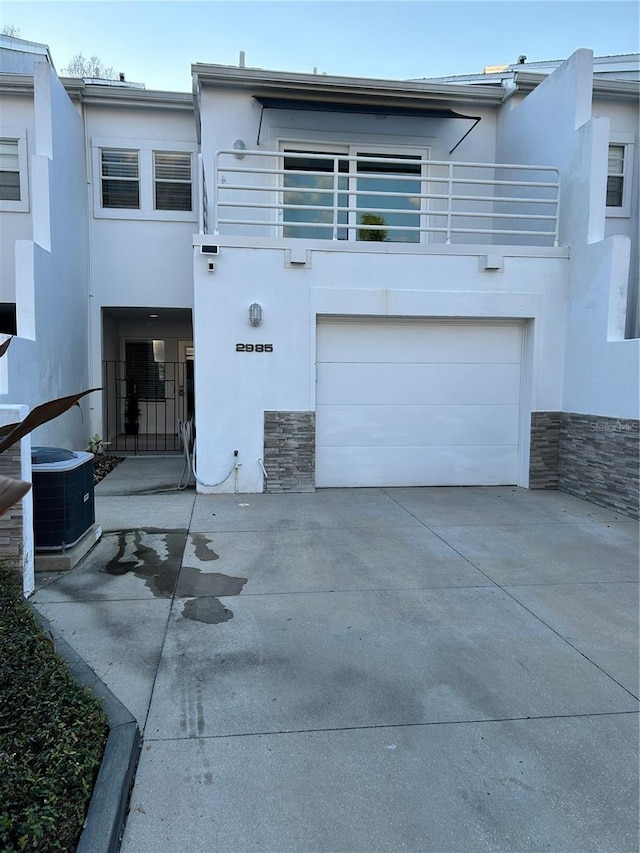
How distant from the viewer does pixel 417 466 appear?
28.6 ft

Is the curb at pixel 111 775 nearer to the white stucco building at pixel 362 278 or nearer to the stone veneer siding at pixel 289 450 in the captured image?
the white stucco building at pixel 362 278

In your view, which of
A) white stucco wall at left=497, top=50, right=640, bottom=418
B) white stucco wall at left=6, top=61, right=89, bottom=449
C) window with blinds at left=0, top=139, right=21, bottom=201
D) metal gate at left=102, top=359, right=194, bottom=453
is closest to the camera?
white stucco wall at left=497, top=50, right=640, bottom=418

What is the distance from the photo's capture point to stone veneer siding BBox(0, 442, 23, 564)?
166 inches

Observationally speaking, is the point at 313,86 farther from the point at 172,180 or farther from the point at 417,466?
the point at 417,466

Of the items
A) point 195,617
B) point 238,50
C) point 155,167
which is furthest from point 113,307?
point 195,617

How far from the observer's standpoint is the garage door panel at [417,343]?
329 inches

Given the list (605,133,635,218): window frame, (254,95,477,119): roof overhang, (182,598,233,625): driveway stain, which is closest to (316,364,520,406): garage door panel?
(182,598,233,625): driveway stain

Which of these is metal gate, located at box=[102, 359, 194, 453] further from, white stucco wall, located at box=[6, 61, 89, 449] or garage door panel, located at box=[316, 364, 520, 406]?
garage door panel, located at box=[316, 364, 520, 406]

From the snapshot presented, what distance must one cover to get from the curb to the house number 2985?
208 inches

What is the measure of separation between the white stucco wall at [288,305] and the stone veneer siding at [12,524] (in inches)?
148

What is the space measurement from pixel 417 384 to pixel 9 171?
28.7 ft

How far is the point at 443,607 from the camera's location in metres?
4.34

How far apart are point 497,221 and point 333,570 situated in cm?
850

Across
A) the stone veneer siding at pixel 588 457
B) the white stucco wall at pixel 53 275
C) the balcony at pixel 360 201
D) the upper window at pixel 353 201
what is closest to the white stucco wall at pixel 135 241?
the white stucco wall at pixel 53 275
